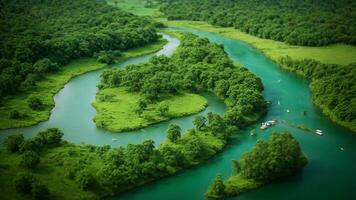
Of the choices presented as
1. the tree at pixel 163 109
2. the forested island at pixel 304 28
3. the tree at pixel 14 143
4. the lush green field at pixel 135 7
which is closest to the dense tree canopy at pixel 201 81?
the tree at pixel 163 109

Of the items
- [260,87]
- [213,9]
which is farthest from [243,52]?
[213,9]

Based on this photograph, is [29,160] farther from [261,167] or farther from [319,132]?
[319,132]

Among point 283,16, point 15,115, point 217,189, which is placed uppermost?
point 283,16

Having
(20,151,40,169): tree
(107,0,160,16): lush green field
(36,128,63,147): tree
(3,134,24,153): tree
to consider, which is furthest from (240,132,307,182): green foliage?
(107,0,160,16): lush green field

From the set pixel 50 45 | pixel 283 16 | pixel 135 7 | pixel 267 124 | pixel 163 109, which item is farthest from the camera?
pixel 135 7

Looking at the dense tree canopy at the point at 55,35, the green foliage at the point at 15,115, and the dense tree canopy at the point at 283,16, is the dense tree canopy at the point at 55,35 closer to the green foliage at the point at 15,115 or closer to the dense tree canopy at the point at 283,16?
→ the green foliage at the point at 15,115

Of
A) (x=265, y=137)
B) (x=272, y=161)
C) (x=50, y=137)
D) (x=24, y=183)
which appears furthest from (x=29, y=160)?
(x=265, y=137)
